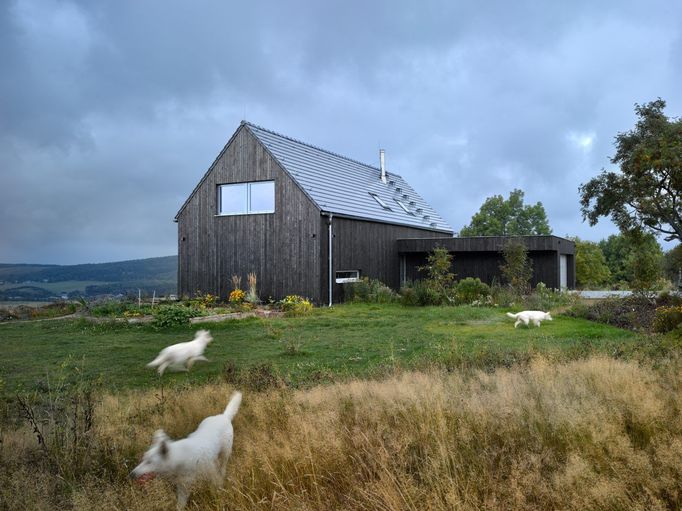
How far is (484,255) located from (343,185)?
619 centimetres

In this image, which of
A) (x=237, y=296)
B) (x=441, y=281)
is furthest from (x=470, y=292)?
(x=237, y=296)

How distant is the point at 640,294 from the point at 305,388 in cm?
1337

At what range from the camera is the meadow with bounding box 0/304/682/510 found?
3.24 metres

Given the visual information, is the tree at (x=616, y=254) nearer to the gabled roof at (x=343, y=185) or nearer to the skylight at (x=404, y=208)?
the gabled roof at (x=343, y=185)

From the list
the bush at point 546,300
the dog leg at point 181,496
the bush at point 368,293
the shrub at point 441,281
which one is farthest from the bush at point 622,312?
the dog leg at point 181,496

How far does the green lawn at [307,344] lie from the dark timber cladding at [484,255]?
6.87m

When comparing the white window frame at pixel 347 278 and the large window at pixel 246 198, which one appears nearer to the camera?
the white window frame at pixel 347 278

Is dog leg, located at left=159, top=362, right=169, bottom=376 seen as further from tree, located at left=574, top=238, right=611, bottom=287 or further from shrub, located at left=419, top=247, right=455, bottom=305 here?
tree, located at left=574, top=238, right=611, bottom=287

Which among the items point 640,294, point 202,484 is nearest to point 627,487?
point 202,484

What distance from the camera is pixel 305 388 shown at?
19.1 ft

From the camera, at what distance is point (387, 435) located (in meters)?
3.87

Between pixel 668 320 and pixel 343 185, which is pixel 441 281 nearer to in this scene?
pixel 343 185

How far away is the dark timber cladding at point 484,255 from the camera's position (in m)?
20.5

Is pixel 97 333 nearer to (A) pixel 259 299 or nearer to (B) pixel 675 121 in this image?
(A) pixel 259 299
